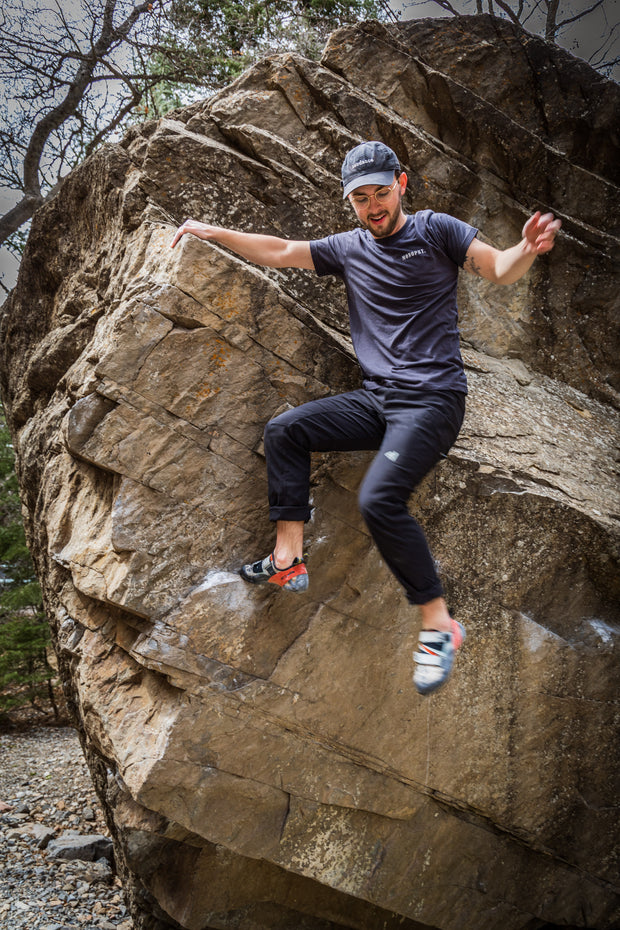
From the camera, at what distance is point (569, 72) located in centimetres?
626

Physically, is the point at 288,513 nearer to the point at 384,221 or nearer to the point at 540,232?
the point at 384,221

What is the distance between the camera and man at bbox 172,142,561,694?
3529mm

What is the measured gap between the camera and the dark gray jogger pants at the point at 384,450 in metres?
3.51

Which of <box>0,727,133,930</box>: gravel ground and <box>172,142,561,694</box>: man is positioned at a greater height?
<box>172,142,561,694</box>: man

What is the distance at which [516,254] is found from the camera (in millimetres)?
3422

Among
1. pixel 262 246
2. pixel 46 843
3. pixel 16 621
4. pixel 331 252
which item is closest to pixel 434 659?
pixel 331 252

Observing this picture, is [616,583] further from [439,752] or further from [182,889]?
[182,889]

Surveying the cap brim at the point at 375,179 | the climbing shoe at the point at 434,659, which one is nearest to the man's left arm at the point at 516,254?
the cap brim at the point at 375,179

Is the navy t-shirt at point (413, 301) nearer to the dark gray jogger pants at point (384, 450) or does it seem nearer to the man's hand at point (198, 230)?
the dark gray jogger pants at point (384, 450)

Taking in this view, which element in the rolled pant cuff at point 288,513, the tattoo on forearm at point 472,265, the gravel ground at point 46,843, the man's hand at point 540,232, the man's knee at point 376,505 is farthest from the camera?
the gravel ground at point 46,843

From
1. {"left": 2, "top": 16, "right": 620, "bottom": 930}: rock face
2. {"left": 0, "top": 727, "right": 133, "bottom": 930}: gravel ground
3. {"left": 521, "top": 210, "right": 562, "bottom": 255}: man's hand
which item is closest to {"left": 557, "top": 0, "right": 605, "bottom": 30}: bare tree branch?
{"left": 2, "top": 16, "right": 620, "bottom": 930}: rock face

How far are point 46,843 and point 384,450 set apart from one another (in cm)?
628

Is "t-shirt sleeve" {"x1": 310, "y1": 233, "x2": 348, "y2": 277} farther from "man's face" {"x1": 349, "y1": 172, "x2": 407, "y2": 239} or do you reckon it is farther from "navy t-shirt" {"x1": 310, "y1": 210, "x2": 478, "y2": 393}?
"man's face" {"x1": 349, "y1": 172, "x2": 407, "y2": 239}

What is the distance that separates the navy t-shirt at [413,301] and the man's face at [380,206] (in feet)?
0.19
